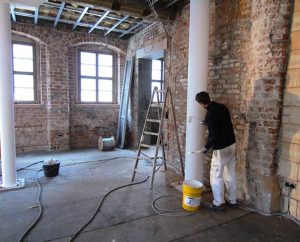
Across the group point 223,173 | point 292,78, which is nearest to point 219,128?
point 223,173

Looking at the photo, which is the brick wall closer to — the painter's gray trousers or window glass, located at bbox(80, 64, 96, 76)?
window glass, located at bbox(80, 64, 96, 76)

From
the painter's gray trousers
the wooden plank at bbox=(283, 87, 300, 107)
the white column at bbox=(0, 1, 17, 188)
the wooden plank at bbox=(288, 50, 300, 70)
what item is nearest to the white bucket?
the white column at bbox=(0, 1, 17, 188)

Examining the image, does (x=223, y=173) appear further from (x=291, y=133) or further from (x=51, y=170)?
(x=51, y=170)

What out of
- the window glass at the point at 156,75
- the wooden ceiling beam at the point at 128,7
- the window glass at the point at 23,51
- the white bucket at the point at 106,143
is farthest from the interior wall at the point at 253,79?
the window glass at the point at 23,51

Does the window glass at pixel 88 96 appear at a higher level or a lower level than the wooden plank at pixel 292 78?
lower

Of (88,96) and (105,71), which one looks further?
(105,71)

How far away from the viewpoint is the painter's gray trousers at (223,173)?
310 centimetres

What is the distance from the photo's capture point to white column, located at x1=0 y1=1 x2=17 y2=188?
141 inches

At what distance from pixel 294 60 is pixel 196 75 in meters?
1.27

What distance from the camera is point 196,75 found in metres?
3.58

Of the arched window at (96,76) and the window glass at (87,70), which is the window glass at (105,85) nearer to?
the arched window at (96,76)

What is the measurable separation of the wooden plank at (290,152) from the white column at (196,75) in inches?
43.5

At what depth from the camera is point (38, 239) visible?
246 centimetres

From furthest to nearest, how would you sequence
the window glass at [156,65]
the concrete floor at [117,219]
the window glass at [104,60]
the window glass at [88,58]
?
the window glass at [156,65] → the window glass at [104,60] → the window glass at [88,58] → the concrete floor at [117,219]
